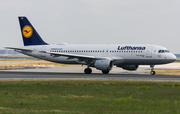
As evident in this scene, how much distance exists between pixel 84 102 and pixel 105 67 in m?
27.1

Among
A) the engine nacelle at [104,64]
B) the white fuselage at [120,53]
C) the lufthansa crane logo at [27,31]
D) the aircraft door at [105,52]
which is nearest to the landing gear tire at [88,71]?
the white fuselage at [120,53]

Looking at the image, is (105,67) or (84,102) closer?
(84,102)

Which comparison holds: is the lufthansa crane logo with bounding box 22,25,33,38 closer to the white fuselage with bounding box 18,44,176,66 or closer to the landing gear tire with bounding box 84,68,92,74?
the white fuselage with bounding box 18,44,176,66

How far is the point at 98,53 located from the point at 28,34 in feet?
45.4

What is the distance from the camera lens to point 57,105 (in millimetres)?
15898

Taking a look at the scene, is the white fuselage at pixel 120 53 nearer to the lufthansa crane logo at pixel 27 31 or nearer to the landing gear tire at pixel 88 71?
the landing gear tire at pixel 88 71

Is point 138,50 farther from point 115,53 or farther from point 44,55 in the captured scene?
point 44,55

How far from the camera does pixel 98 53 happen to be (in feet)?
158

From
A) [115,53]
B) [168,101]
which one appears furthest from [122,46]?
[168,101]

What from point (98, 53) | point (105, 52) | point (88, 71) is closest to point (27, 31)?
point (98, 53)

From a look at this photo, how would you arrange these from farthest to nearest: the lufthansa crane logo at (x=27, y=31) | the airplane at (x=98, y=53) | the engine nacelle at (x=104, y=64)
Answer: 1. the lufthansa crane logo at (x=27, y=31)
2. the airplane at (x=98, y=53)
3. the engine nacelle at (x=104, y=64)

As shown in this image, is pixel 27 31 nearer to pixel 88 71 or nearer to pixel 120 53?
pixel 88 71

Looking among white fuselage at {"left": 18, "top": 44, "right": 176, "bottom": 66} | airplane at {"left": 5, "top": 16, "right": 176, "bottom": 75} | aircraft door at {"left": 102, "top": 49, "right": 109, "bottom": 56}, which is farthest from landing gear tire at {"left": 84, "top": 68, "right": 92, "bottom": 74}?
aircraft door at {"left": 102, "top": 49, "right": 109, "bottom": 56}

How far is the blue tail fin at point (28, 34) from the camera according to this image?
5328 centimetres
